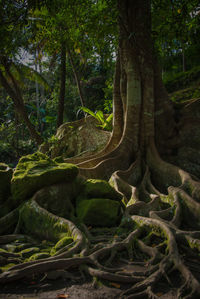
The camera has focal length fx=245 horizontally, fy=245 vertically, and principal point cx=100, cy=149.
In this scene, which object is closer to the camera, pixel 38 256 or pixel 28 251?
pixel 38 256

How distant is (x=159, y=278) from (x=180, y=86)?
11.7m

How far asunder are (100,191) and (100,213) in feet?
1.53

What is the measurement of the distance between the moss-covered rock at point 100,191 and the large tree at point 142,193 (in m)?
0.35

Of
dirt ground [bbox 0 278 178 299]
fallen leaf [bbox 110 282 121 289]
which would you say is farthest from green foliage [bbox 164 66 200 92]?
dirt ground [bbox 0 278 178 299]

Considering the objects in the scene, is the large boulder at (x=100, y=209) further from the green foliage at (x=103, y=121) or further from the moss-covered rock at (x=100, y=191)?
the green foliage at (x=103, y=121)

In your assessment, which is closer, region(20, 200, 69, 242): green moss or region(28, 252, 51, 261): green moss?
region(28, 252, 51, 261): green moss

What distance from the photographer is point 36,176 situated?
4.05 m

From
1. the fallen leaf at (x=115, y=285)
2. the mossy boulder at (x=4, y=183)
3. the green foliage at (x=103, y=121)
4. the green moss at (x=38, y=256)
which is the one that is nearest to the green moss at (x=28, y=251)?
the green moss at (x=38, y=256)

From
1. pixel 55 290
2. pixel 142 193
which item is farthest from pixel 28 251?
pixel 142 193

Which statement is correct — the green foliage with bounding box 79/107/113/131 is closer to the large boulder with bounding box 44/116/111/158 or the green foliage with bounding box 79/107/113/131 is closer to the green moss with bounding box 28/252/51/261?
the large boulder with bounding box 44/116/111/158

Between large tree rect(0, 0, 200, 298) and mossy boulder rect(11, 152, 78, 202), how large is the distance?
104cm

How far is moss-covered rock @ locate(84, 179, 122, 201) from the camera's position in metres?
4.31

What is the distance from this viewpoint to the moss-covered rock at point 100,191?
4309 millimetres

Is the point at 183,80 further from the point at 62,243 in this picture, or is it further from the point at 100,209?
the point at 62,243
